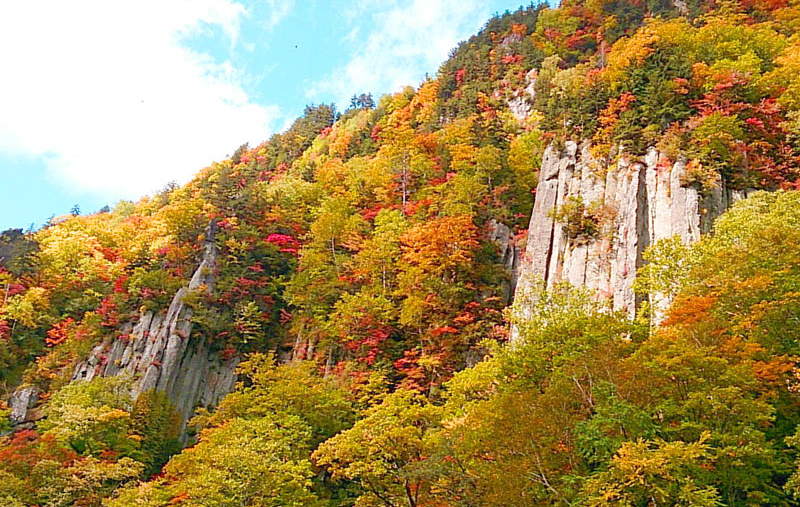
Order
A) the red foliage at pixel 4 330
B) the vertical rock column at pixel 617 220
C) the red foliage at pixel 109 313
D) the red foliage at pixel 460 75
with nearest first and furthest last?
the vertical rock column at pixel 617 220
the red foliage at pixel 109 313
the red foliage at pixel 4 330
the red foliage at pixel 460 75

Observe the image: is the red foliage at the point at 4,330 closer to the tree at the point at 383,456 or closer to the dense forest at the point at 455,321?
the dense forest at the point at 455,321

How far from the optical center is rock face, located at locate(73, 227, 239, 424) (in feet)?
114

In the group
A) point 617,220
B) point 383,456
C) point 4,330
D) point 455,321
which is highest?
point 617,220

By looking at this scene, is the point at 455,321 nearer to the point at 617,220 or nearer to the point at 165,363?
the point at 617,220

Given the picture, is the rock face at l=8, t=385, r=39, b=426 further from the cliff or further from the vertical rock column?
the vertical rock column

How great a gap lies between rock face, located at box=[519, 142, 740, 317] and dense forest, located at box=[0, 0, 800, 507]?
0.68 meters

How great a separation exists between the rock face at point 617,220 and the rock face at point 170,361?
19.8 meters

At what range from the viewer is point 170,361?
3534cm

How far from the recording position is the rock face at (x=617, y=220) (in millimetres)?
26516

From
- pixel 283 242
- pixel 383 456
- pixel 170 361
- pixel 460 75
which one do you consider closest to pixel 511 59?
pixel 460 75

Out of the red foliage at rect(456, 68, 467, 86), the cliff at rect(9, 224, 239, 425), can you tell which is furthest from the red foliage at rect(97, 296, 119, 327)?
the red foliage at rect(456, 68, 467, 86)

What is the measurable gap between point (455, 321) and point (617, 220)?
30.4 feet

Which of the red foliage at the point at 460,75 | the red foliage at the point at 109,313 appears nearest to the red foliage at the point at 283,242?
the red foliage at the point at 109,313

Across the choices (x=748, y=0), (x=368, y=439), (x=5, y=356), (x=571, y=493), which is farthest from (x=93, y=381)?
(x=748, y=0)
